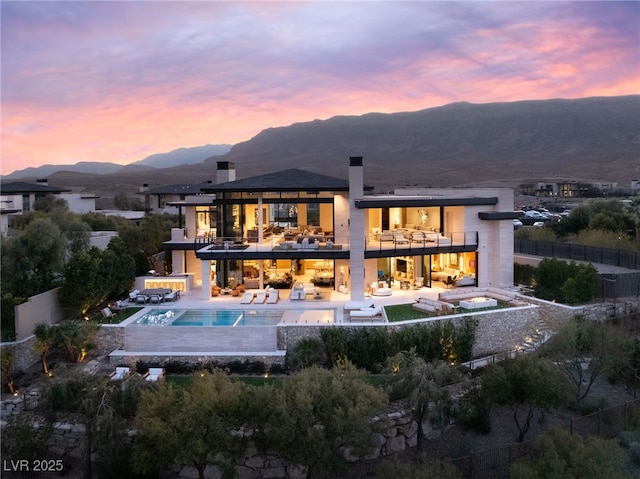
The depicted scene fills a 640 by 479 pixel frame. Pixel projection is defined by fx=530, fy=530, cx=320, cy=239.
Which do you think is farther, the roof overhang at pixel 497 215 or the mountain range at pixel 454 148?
the mountain range at pixel 454 148

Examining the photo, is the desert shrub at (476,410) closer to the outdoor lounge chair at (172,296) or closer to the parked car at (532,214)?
the outdoor lounge chair at (172,296)

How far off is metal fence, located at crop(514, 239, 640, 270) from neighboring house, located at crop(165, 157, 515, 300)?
5.63m

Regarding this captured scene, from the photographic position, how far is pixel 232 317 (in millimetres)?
21156

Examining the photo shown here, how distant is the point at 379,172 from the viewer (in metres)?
104

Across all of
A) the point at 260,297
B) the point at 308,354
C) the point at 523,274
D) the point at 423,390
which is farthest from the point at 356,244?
the point at 423,390

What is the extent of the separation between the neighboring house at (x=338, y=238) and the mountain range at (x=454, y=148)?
193 feet

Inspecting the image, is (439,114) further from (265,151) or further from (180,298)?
(180,298)

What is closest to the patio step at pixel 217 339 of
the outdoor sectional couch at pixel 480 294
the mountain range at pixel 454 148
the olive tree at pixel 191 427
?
the olive tree at pixel 191 427

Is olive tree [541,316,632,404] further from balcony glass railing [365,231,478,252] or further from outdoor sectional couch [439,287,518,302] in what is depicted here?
balcony glass railing [365,231,478,252]

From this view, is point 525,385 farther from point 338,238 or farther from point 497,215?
point 338,238

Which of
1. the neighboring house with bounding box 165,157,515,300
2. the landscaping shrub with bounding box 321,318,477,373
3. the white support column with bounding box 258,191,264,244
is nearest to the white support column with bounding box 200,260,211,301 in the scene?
the neighboring house with bounding box 165,157,515,300

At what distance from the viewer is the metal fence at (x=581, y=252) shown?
2714 cm

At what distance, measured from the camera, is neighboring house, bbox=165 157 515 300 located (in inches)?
969

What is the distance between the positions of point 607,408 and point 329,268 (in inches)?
536
